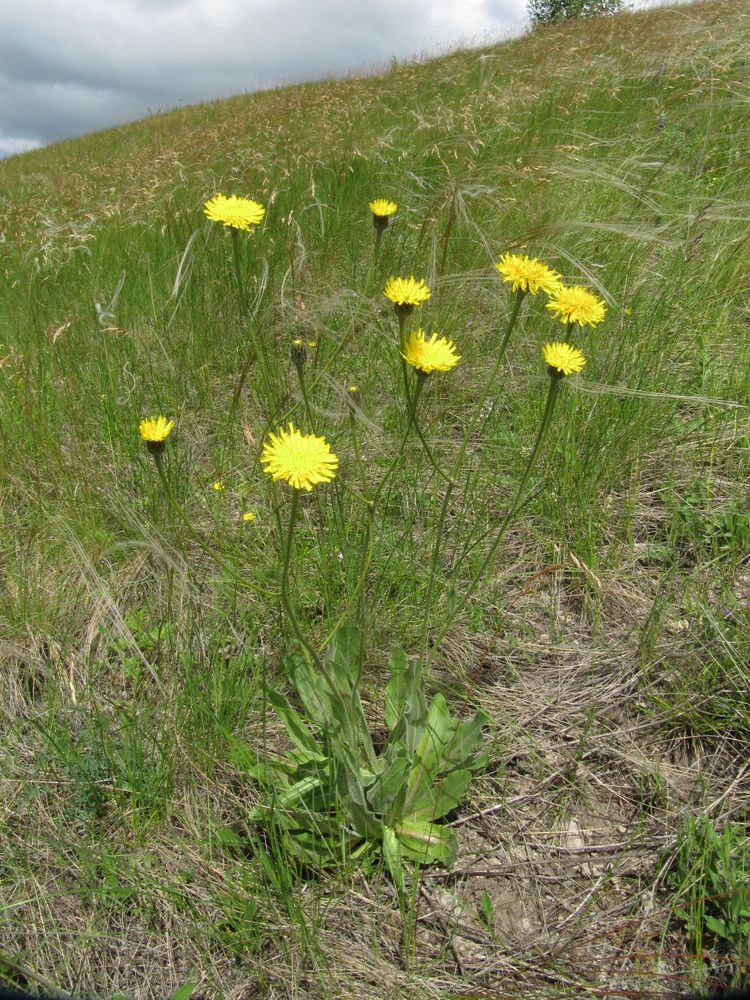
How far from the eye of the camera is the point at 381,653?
59.3 inches

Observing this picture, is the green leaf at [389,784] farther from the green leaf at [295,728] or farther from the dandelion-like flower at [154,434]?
the dandelion-like flower at [154,434]

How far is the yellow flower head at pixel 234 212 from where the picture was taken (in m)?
1.28

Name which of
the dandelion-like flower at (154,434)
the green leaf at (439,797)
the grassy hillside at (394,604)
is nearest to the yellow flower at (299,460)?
the grassy hillside at (394,604)

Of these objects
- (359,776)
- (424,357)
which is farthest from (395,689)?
(424,357)

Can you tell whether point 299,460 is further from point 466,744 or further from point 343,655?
point 466,744

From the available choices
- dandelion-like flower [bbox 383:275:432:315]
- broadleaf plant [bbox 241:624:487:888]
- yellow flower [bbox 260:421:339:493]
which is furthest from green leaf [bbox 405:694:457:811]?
dandelion-like flower [bbox 383:275:432:315]

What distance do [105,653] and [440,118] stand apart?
13.3ft

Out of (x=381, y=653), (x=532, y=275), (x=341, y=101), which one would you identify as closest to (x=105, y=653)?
(x=381, y=653)

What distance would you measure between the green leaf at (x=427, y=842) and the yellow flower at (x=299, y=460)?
0.70 m

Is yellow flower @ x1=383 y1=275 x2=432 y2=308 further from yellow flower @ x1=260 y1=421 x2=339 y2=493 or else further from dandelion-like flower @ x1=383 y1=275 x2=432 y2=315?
yellow flower @ x1=260 y1=421 x2=339 y2=493

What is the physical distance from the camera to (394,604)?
5.09ft

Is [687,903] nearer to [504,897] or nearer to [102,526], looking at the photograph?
[504,897]

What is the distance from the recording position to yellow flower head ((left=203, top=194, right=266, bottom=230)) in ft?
4.19

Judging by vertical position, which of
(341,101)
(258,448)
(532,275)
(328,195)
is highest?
(341,101)
